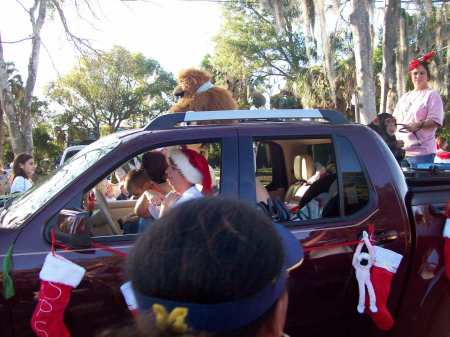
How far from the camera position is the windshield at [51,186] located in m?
2.53

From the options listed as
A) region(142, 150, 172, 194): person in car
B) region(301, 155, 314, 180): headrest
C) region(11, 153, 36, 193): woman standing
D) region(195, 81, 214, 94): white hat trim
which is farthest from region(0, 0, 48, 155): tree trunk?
region(301, 155, 314, 180): headrest

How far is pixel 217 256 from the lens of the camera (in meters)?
0.93

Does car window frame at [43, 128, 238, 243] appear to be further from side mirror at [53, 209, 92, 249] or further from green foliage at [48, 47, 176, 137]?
green foliage at [48, 47, 176, 137]

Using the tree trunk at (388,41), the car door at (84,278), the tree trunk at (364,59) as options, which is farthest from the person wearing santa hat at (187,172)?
the tree trunk at (388,41)

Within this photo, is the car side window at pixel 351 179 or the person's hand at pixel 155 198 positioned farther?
the person's hand at pixel 155 198

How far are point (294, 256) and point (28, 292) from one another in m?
1.64

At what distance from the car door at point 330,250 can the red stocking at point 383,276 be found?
3.8 inches

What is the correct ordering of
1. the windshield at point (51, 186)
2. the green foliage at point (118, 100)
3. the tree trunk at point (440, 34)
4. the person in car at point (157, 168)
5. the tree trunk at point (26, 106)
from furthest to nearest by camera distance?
the green foliage at point (118, 100) < the tree trunk at point (440, 34) < the tree trunk at point (26, 106) < the person in car at point (157, 168) < the windshield at point (51, 186)

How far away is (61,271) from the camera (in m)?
2.34

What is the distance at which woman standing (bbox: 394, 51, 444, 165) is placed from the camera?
4672 millimetres

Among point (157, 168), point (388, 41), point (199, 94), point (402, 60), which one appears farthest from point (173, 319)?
point (402, 60)

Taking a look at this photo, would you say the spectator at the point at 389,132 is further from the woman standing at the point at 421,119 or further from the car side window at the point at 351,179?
the car side window at the point at 351,179

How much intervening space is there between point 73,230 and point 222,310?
1674 mm

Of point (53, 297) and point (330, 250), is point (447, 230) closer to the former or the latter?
point (330, 250)
